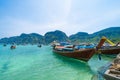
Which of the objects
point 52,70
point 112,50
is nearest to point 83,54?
A: point 52,70

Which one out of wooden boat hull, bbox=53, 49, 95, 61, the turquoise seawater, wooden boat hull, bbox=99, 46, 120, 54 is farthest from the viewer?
wooden boat hull, bbox=99, 46, 120, 54

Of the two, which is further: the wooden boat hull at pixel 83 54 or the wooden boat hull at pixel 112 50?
the wooden boat hull at pixel 112 50

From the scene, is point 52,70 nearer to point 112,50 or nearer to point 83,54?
point 83,54

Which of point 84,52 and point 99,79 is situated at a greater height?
point 84,52

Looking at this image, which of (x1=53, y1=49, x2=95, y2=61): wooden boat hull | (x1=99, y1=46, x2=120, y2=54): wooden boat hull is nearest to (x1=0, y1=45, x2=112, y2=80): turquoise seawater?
(x1=53, y1=49, x2=95, y2=61): wooden boat hull

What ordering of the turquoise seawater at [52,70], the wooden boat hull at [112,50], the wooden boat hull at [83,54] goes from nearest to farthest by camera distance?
the turquoise seawater at [52,70]
the wooden boat hull at [83,54]
the wooden boat hull at [112,50]

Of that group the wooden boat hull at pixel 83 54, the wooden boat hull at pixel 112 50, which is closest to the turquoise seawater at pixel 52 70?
the wooden boat hull at pixel 83 54

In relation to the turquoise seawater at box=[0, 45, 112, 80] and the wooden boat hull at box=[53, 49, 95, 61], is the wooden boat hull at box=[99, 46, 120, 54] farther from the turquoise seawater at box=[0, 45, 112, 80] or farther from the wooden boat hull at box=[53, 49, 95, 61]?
the wooden boat hull at box=[53, 49, 95, 61]

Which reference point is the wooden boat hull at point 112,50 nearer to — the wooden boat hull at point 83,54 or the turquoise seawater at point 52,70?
the turquoise seawater at point 52,70

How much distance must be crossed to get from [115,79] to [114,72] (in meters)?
1.84

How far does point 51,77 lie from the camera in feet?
66.5

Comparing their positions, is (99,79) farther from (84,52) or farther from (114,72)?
(84,52)

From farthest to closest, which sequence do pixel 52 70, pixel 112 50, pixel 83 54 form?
Result: pixel 112 50 → pixel 83 54 → pixel 52 70

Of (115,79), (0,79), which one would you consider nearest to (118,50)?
(0,79)
